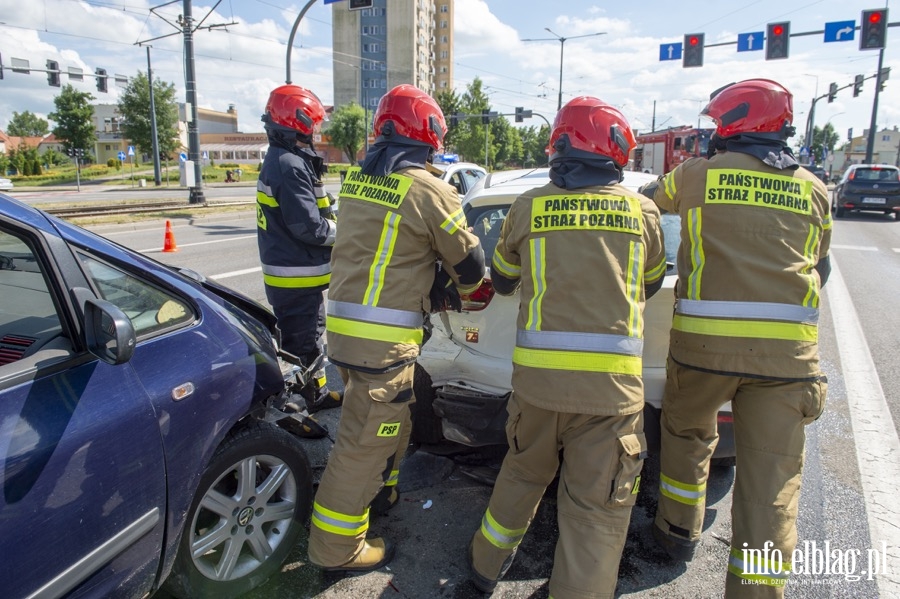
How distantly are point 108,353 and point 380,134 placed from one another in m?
1.55

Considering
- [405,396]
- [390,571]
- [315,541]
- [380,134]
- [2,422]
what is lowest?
[390,571]

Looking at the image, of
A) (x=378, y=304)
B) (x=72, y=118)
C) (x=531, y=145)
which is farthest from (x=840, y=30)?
(x=531, y=145)

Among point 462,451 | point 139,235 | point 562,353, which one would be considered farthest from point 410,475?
point 139,235

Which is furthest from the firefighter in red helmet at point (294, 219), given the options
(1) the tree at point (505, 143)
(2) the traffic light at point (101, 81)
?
(1) the tree at point (505, 143)

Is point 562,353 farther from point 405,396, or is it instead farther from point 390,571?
point 390,571

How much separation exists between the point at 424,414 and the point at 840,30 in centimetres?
2002

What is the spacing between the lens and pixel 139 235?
1297 centimetres

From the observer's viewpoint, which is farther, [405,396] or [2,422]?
[405,396]

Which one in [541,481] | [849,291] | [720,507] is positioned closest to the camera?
[541,481]

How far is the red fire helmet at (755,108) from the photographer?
8.59 feet

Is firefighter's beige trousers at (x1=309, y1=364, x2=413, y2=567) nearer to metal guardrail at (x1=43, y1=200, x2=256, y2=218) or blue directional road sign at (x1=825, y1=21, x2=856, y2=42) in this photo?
metal guardrail at (x1=43, y1=200, x2=256, y2=218)

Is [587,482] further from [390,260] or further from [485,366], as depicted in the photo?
[390,260]

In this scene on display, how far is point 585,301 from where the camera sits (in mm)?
2262

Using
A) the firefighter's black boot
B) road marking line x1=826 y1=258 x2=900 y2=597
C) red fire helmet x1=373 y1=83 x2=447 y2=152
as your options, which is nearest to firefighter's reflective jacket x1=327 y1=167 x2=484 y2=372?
red fire helmet x1=373 y1=83 x2=447 y2=152
